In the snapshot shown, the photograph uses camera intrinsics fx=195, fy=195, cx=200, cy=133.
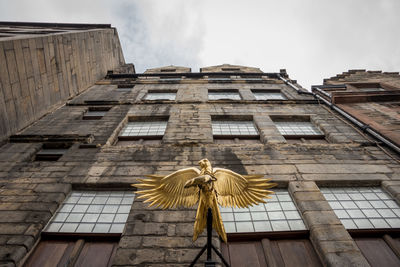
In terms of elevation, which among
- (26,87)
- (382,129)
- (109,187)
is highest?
(26,87)

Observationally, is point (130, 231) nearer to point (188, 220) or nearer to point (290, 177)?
point (188, 220)

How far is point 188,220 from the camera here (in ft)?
15.4

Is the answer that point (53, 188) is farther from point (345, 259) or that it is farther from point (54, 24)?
point (54, 24)

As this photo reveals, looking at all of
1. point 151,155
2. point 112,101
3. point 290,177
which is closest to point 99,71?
point 112,101

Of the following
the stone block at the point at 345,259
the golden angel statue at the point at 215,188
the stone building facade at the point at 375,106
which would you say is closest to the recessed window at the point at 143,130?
the golden angel statue at the point at 215,188

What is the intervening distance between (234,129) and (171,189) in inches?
256

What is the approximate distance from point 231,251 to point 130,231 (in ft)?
7.68

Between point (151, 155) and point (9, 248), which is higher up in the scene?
point (151, 155)

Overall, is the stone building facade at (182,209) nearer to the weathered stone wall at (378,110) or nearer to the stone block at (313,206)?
the stone block at (313,206)

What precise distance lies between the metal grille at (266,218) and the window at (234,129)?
13.0 ft

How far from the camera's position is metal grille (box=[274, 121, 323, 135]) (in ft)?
29.8

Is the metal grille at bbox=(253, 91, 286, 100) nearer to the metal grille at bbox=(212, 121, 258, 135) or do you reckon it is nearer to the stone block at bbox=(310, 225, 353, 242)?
the metal grille at bbox=(212, 121, 258, 135)

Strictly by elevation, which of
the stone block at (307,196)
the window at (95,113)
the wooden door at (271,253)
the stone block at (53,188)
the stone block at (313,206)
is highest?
the window at (95,113)

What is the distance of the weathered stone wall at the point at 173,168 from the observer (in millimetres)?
4215
